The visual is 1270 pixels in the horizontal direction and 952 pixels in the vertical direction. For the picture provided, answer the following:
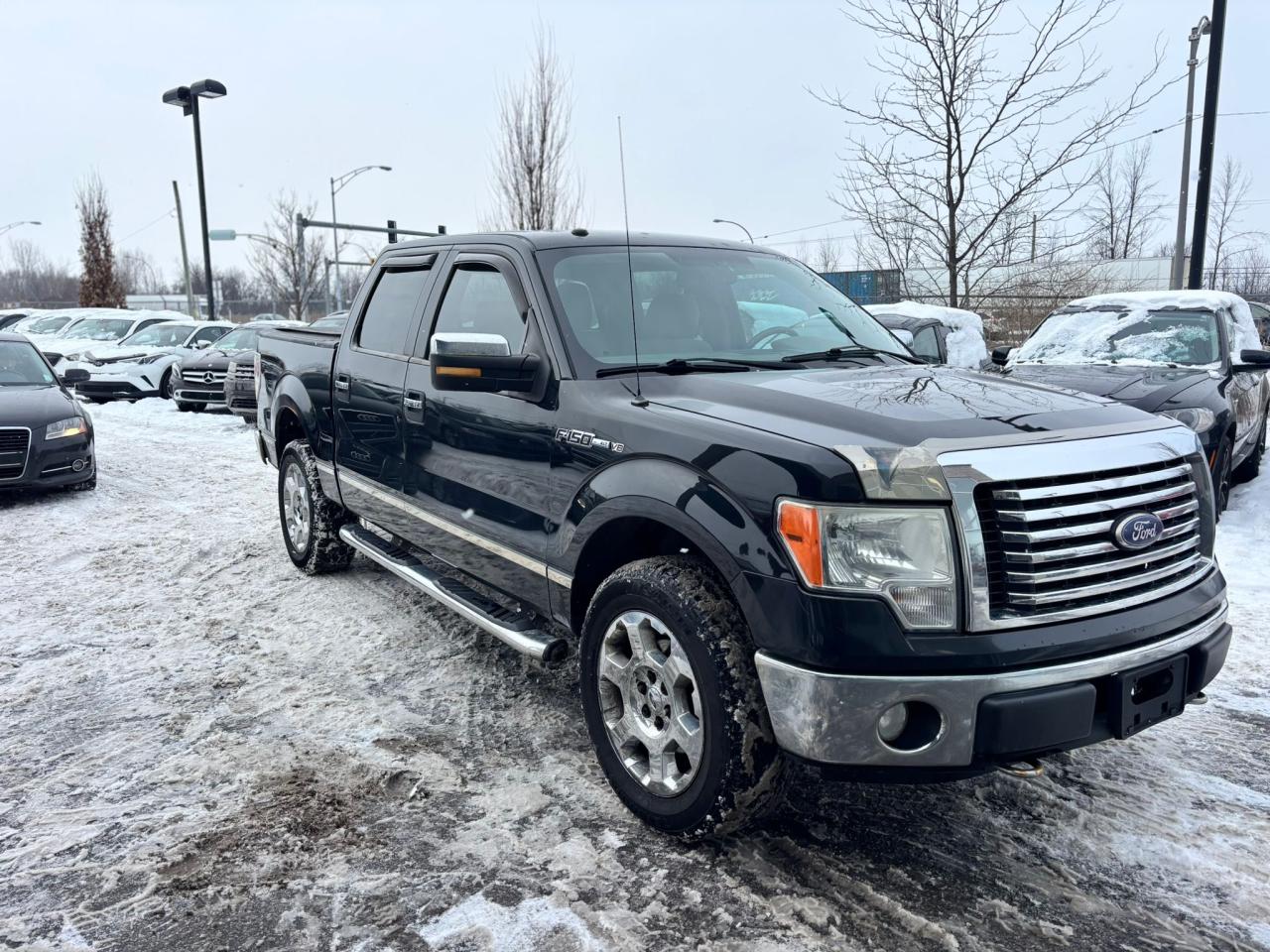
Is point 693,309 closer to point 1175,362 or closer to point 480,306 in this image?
point 480,306

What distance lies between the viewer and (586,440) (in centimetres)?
331

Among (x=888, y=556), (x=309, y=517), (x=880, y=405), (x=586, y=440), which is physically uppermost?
(x=880, y=405)

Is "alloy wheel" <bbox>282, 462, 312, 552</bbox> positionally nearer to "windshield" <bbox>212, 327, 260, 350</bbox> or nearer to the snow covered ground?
the snow covered ground

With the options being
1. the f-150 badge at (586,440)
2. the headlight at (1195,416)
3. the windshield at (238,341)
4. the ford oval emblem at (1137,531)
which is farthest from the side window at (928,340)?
the windshield at (238,341)

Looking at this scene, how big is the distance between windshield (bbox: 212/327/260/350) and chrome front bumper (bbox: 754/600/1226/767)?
15.9 meters

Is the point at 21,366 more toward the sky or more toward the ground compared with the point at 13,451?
more toward the sky

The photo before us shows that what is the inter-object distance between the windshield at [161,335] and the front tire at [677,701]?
1844cm

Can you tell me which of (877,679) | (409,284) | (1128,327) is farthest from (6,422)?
(1128,327)

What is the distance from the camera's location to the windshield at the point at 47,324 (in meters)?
23.3

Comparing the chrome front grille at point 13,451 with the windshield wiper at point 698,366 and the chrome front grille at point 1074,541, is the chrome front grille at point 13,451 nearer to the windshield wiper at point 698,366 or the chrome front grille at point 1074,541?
the windshield wiper at point 698,366

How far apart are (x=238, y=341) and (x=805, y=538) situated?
16370mm

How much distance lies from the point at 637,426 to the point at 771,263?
5.91 feet

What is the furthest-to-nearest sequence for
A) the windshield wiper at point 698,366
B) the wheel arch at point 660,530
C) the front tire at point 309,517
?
the front tire at point 309,517
the windshield wiper at point 698,366
the wheel arch at point 660,530

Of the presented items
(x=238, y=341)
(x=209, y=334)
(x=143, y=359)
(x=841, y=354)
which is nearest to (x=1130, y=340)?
(x=841, y=354)
